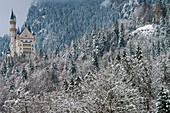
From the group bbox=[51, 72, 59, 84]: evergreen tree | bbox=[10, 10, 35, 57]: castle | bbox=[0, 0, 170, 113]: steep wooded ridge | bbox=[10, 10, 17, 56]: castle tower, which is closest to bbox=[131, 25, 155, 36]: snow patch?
bbox=[0, 0, 170, 113]: steep wooded ridge

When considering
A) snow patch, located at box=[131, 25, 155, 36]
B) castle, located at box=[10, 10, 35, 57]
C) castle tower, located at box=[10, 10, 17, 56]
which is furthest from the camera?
castle tower, located at box=[10, 10, 17, 56]

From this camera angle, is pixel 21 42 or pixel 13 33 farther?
pixel 13 33

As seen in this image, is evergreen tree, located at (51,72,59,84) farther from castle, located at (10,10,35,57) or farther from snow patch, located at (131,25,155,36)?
castle, located at (10,10,35,57)

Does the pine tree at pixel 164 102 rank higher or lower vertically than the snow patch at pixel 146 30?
lower

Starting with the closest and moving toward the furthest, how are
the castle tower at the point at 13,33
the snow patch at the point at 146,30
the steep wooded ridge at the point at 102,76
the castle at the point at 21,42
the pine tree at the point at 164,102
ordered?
the steep wooded ridge at the point at 102,76 → the pine tree at the point at 164,102 → the snow patch at the point at 146,30 → the castle at the point at 21,42 → the castle tower at the point at 13,33

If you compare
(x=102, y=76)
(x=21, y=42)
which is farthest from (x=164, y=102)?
(x=21, y=42)

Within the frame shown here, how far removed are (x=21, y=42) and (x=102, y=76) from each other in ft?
294

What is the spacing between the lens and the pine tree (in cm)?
2328

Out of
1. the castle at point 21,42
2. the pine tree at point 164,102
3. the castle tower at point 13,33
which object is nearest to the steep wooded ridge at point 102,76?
the pine tree at point 164,102

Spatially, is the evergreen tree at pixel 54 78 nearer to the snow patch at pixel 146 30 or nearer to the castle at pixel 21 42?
the snow patch at pixel 146 30

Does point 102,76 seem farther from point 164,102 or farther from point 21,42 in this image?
point 21,42

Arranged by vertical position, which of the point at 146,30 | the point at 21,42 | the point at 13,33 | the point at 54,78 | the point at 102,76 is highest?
the point at 146,30

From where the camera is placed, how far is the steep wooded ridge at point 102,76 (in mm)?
22781

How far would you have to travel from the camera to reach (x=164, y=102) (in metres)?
23.4
